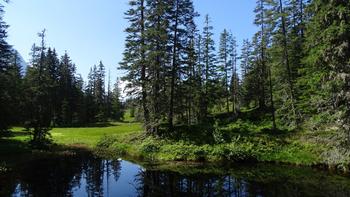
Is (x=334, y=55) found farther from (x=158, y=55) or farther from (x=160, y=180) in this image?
(x=158, y=55)

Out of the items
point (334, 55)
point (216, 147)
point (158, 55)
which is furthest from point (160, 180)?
point (158, 55)

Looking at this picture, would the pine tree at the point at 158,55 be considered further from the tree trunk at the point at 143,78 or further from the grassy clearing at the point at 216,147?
the grassy clearing at the point at 216,147

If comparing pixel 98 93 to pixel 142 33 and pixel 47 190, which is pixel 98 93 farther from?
pixel 47 190

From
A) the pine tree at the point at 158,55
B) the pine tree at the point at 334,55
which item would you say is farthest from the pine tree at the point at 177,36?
the pine tree at the point at 334,55

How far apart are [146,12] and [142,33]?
8.31 feet

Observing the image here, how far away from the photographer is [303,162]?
2520 centimetres

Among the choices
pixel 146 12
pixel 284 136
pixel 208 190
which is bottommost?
pixel 208 190

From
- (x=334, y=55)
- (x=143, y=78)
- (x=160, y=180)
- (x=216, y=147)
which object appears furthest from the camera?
(x=143, y=78)

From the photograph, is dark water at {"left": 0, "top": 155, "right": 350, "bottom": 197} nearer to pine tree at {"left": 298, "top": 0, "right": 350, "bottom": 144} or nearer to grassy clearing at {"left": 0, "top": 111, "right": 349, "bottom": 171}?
grassy clearing at {"left": 0, "top": 111, "right": 349, "bottom": 171}

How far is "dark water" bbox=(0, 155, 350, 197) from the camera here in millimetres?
17109

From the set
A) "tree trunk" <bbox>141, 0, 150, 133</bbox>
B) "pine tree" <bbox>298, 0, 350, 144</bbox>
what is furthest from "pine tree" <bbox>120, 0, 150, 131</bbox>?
"pine tree" <bbox>298, 0, 350, 144</bbox>

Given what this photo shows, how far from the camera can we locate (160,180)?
2020 centimetres

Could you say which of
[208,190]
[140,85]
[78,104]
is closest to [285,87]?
[140,85]

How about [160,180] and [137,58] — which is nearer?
[160,180]
